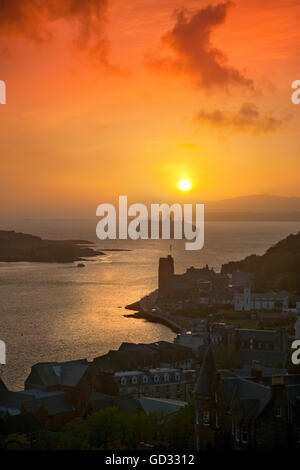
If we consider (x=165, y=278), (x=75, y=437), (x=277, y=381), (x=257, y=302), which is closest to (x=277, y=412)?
(x=277, y=381)

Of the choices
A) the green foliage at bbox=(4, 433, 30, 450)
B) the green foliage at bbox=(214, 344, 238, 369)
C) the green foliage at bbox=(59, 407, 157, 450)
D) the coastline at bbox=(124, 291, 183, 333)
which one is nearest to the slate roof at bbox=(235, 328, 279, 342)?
the green foliage at bbox=(214, 344, 238, 369)

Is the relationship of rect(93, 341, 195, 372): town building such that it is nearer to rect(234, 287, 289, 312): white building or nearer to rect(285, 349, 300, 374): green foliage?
rect(285, 349, 300, 374): green foliage

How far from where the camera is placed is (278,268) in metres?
65.8

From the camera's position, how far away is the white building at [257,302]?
4895 centimetres

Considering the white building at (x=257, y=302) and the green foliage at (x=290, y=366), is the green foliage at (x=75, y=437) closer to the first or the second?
the green foliage at (x=290, y=366)

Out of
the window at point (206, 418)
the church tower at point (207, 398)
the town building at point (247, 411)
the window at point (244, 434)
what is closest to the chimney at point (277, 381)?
the town building at point (247, 411)

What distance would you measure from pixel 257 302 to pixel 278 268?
1683 cm

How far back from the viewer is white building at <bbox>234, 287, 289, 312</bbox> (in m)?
48.9

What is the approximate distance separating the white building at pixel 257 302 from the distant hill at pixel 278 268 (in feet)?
17.7

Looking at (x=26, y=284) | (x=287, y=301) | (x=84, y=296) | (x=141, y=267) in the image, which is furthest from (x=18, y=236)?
(x=287, y=301)

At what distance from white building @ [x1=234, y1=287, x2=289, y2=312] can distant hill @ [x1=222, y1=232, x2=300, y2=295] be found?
5.39 m

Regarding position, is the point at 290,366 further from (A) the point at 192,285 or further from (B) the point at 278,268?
(B) the point at 278,268
